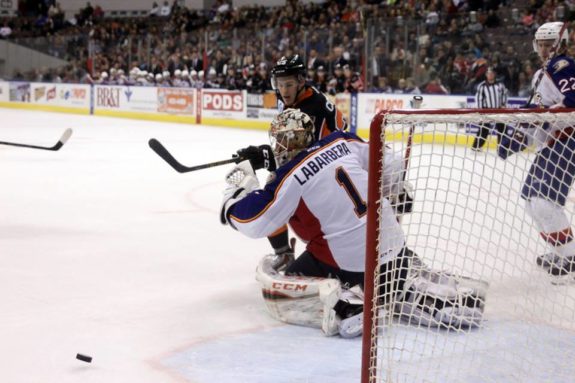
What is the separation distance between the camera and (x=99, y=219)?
517 centimetres

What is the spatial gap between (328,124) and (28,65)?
53.8ft

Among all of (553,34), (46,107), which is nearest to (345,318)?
(553,34)

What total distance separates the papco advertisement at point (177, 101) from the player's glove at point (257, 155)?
39.0 ft

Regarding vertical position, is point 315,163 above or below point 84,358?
above

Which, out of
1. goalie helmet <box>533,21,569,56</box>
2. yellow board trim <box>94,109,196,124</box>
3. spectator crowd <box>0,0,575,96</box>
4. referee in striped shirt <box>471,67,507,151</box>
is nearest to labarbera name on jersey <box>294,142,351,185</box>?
goalie helmet <box>533,21,569,56</box>

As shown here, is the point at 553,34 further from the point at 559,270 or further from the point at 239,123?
the point at 239,123

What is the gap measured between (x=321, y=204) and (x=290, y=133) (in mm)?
268

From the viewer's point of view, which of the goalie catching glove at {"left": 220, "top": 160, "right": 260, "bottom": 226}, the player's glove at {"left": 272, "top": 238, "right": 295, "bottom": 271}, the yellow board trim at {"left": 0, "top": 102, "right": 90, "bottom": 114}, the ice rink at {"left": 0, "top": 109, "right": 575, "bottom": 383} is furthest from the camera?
the yellow board trim at {"left": 0, "top": 102, "right": 90, "bottom": 114}

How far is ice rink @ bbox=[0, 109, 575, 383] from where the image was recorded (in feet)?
8.27

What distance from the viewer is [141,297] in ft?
11.1

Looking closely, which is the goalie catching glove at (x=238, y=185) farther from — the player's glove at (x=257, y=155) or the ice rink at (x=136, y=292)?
the ice rink at (x=136, y=292)

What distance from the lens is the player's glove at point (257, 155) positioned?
10.4 ft

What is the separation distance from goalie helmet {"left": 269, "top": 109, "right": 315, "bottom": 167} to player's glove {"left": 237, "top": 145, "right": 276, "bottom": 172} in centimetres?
32

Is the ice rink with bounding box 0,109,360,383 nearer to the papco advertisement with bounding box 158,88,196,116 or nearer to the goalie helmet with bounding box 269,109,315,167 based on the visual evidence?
the goalie helmet with bounding box 269,109,315,167
